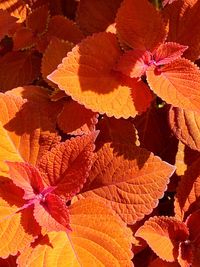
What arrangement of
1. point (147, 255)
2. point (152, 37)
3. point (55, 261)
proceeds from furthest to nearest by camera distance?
point (147, 255), point (152, 37), point (55, 261)

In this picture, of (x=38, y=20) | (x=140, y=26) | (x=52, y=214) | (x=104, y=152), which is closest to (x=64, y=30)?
(x=38, y=20)

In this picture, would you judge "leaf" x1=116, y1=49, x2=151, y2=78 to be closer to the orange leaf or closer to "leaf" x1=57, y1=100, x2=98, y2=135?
"leaf" x1=57, y1=100, x2=98, y2=135

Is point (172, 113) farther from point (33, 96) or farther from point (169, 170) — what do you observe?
point (33, 96)

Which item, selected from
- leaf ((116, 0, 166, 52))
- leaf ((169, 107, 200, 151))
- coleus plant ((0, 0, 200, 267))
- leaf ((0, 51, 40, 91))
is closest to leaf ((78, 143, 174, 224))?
coleus plant ((0, 0, 200, 267))

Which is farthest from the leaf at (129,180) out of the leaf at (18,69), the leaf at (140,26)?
the leaf at (18,69)

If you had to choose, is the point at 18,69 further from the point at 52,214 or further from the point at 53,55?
the point at 52,214

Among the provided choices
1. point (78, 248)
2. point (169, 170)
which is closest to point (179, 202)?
point (169, 170)
